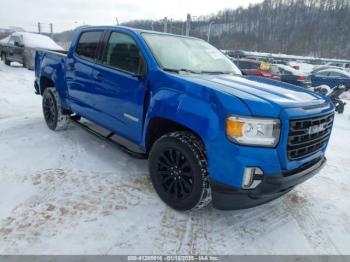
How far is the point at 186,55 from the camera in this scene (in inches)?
157

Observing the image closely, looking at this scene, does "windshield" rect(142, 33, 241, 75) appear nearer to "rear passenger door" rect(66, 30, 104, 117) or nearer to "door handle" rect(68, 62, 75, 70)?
"rear passenger door" rect(66, 30, 104, 117)

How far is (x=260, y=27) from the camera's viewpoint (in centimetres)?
9569

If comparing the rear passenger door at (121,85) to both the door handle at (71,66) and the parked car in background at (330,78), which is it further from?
the parked car in background at (330,78)

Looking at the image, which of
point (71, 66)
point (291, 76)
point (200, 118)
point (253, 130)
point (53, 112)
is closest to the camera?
point (253, 130)

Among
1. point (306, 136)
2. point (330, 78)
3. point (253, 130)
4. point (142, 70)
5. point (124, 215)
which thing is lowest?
point (124, 215)

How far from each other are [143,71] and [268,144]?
163cm

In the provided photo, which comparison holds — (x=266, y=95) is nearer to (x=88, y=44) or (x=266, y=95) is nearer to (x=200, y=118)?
(x=200, y=118)

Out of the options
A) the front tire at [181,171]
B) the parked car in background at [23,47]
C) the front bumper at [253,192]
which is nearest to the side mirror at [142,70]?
the front tire at [181,171]

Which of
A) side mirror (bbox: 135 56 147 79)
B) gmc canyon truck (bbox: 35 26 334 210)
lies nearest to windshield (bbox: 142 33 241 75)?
gmc canyon truck (bbox: 35 26 334 210)

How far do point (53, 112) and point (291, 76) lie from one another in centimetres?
1362

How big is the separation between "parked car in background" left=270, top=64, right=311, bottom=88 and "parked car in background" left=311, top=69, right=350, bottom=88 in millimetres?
1534

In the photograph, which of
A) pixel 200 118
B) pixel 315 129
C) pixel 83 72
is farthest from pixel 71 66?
pixel 315 129

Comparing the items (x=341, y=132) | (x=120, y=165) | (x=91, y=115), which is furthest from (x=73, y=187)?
(x=341, y=132)

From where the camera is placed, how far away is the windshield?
3.68m
